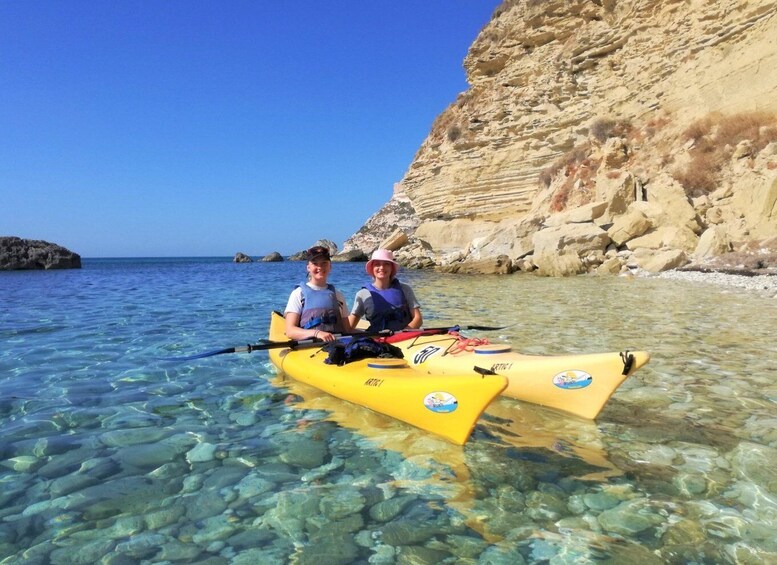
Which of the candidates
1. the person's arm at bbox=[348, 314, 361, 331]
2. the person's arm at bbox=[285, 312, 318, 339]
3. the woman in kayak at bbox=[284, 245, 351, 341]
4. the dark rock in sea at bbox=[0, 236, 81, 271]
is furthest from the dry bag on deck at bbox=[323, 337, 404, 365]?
the dark rock in sea at bbox=[0, 236, 81, 271]

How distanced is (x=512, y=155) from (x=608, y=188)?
9074mm

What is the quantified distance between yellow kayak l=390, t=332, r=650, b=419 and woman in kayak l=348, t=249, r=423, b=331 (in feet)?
1.72

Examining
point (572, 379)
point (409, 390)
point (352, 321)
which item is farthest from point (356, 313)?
point (572, 379)

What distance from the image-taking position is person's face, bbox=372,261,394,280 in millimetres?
5559

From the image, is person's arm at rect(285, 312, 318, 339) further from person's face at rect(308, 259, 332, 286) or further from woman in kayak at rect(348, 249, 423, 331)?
woman in kayak at rect(348, 249, 423, 331)

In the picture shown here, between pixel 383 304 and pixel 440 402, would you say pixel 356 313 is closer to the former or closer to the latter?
pixel 383 304

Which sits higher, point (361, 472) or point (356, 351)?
point (356, 351)

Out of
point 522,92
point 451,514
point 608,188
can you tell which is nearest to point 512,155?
point 522,92

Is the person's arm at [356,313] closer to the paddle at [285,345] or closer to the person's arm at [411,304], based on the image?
the paddle at [285,345]

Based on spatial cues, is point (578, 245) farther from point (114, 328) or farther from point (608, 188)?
point (114, 328)

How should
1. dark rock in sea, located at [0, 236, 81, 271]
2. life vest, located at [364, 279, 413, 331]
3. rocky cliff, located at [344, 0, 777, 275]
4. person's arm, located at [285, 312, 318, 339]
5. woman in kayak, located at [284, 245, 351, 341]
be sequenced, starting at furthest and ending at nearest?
dark rock in sea, located at [0, 236, 81, 271] → rocky cliff, located at [344, 0, 777, 275] → life vest, located at [364, 279, 413, 331] → woman in kayak, located at [284, 245, 351, 341] → person's arm, located at [285, 312, 318, 339]

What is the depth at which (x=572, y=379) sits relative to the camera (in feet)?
13.1

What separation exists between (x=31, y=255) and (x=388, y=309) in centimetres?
4199

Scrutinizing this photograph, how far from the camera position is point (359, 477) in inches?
125
